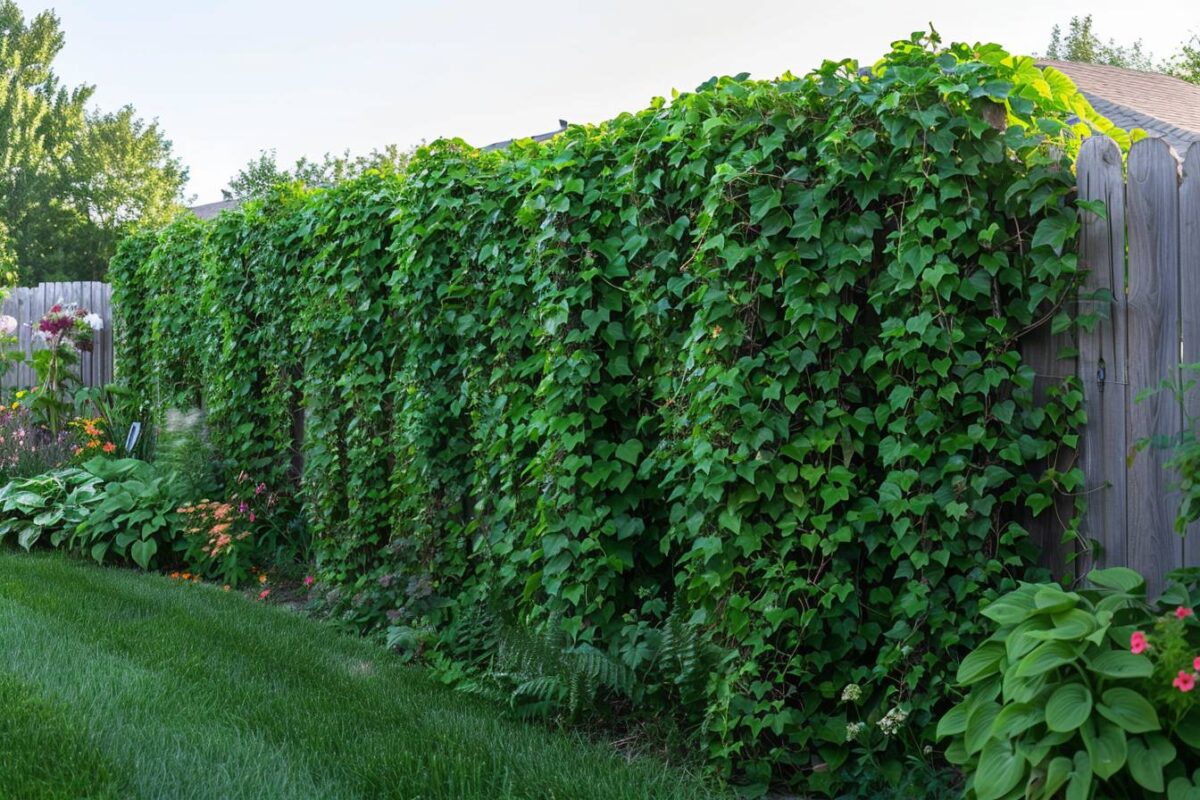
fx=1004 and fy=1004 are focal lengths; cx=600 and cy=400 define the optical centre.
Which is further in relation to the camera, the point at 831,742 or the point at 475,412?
the point at 475,412

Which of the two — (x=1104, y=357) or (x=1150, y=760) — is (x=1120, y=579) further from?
(x=1104, y=357)

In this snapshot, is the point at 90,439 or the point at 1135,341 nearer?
the point at 1135,341

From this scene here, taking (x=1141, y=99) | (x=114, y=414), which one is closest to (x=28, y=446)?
(x=114, y=414)

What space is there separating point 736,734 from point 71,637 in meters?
3.19

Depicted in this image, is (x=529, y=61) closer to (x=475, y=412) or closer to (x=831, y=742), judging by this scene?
(x=475, y=412)

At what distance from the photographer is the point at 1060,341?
3301 millimetres

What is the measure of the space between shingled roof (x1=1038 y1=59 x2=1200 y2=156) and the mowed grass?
14.8m

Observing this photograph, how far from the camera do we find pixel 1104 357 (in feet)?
10.6

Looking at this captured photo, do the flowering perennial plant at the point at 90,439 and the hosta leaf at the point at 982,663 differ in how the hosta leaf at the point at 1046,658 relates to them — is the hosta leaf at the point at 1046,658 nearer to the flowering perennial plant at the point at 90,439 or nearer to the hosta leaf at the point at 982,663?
the hosta leaf at the point at 982,663

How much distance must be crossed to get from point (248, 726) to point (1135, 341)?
3275 mm

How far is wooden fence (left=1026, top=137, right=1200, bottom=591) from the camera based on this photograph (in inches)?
122

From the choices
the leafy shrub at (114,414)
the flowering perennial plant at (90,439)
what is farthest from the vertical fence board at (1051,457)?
the leafy shrub at (114,414)

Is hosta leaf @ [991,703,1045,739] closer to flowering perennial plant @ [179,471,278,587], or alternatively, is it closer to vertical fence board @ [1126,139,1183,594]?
vertical fence board @ [1126,139,1183,594]

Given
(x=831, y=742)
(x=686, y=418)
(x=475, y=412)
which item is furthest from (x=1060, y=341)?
(x=475, y=412)
